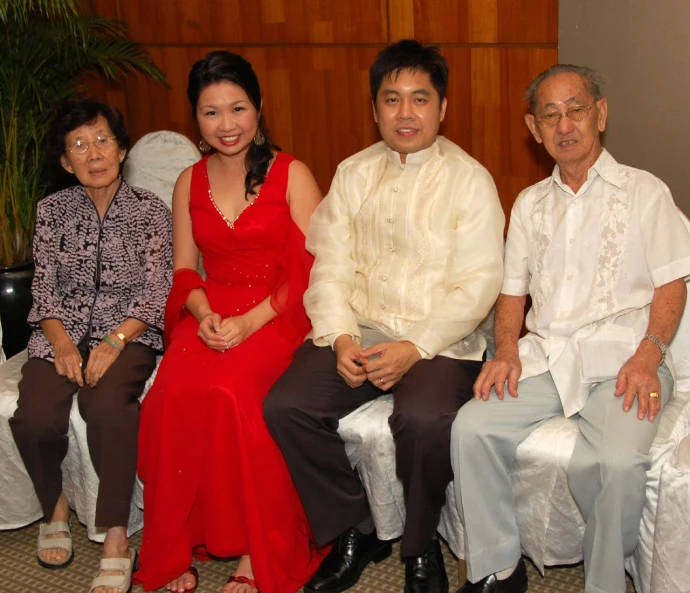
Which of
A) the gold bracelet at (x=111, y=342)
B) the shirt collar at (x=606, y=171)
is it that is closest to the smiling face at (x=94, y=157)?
the gold bracelet at (x=111, y=342)

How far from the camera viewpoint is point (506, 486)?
87.6 inches

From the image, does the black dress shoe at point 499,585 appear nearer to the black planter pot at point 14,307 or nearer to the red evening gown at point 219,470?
the red evening gown at point 219,470

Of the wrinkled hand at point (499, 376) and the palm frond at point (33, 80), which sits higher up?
the palm frond at point (33, 80)

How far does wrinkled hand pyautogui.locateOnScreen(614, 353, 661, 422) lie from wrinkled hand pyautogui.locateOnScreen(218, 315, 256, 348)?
3.42 feet

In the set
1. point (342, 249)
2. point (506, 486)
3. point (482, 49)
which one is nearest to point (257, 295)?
point (342, 249)

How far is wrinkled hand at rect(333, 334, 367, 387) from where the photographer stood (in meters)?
2.37

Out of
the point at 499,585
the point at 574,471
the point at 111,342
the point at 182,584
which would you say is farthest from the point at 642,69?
the point at 182,584

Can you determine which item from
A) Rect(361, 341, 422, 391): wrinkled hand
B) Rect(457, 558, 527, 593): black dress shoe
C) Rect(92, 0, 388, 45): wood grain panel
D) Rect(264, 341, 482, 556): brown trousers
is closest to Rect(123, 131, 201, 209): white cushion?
Rect(92, 0, 388, 45): wood grain panel

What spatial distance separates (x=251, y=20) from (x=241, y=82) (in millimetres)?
936

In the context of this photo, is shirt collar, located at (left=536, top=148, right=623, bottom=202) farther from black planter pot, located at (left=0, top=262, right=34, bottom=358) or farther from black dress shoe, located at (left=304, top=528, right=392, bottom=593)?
black planter pot, located at (left=0, top=262, right=34, bottom=358)

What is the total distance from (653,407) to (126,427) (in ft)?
4.58

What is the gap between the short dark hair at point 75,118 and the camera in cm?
271

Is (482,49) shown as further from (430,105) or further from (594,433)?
(594,433)

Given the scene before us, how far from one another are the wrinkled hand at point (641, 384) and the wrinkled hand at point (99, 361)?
142cm
